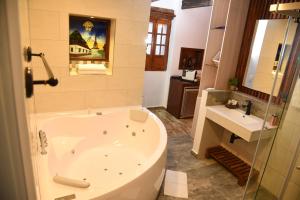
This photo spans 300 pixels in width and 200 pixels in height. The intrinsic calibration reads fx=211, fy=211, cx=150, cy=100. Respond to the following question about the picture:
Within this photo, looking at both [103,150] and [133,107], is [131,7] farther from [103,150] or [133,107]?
[103,150]

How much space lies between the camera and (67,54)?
255cm

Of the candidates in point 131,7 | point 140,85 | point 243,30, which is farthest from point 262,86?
point 131,7

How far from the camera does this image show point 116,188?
1.56 m

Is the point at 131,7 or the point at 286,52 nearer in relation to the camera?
the point at 286,52

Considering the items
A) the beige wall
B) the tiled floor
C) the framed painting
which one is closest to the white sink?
the tiled floor

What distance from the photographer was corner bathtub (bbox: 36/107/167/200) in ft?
5.54

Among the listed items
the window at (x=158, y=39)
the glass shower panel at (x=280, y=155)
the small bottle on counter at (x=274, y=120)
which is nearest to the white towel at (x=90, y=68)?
the window at (x=158, y=39)

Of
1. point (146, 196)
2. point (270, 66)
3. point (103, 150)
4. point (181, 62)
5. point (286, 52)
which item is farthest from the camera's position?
point (181, 62)

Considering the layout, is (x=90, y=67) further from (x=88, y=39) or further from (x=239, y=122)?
(x=239, y=122)

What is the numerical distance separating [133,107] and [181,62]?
2009 millimetres

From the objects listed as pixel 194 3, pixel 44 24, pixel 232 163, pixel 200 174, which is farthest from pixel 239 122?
pixel 44 24

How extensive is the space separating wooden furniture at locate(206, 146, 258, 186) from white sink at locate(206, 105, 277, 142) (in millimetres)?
558

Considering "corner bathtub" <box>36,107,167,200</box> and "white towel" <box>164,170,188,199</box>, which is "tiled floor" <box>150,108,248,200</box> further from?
"corner bathtub" <box>36,107,167,200</box>

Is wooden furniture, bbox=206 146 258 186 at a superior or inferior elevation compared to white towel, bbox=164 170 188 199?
superior
